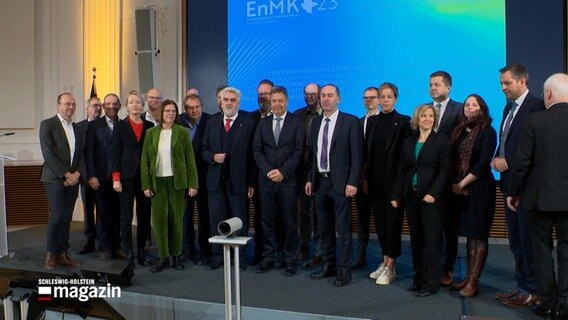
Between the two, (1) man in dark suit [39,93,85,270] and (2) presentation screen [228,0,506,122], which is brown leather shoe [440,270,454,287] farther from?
(1) man in dark suit [39,93,85,270]

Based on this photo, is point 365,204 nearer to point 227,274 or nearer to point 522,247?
point 522,247

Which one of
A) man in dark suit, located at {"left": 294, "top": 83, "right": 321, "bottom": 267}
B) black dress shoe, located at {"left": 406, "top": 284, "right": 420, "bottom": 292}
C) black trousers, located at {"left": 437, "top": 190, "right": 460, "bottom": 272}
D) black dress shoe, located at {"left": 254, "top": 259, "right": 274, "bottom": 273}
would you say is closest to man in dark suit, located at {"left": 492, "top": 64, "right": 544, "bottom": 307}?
black trousers, located at {"left": 437, "top": 190, "right": 460, "bottom": 272}

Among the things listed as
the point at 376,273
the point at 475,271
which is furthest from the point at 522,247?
the point at 376,273

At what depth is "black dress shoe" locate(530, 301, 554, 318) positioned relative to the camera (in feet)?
8.93

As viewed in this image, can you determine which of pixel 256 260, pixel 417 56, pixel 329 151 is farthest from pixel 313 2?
pixel 256 260

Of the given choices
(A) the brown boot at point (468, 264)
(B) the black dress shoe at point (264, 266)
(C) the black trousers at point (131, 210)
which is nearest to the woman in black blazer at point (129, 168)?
(C) the black trousers at point (131, 210)

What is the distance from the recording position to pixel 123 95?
676 cm

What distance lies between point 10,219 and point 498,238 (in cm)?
642

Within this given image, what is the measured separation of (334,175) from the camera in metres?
3.53

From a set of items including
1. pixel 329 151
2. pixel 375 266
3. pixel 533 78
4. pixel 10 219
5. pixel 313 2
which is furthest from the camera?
pixel 10 219

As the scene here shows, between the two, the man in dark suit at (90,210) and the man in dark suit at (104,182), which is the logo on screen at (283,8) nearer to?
the man in dark suit at (90,210)

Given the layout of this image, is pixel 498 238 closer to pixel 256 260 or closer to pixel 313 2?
pixel 256 260

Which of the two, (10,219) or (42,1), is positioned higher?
(42,1)

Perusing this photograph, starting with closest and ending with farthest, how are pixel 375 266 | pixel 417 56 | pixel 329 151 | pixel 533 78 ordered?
pixel 329 151 < pixel 375 266 < pixel 533 78 < pixel 417 56
